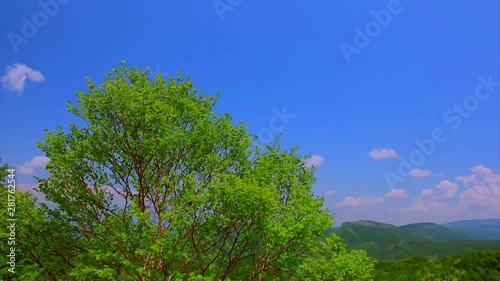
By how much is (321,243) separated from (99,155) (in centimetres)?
1224

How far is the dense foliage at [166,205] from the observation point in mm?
16123

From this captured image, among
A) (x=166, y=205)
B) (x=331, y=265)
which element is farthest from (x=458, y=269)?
(x=166, y=205)

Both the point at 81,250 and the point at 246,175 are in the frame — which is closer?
the point at 246,175

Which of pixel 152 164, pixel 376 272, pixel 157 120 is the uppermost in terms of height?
pixel 157 120

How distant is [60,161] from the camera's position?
17172 mm

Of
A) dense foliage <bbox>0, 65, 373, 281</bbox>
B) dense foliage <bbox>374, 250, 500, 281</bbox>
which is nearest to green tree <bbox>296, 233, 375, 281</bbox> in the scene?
dense foliage <bbox>0, 65, 373, 281</bbox>

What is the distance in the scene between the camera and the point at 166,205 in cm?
1866

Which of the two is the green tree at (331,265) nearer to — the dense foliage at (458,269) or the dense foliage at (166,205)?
the dense foliage at (166,205)

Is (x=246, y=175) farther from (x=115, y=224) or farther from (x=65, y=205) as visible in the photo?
(x=65, y=205)

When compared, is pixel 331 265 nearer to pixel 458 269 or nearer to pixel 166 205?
pixel 166 205

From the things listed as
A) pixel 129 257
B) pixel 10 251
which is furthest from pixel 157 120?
pixel 10 251

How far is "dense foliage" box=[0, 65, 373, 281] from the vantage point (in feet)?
52.9

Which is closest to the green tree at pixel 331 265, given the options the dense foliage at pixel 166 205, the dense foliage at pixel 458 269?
the dense foliage at pixel 166 205

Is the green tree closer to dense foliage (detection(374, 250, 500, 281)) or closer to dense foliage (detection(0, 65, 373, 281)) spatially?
dense foliage (detection(0, 65, 373, 281))
